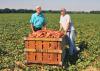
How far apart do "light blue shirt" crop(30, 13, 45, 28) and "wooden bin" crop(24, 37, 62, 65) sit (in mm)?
1226

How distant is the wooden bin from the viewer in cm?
1184

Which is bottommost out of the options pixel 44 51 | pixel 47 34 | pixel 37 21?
pixel 44 51

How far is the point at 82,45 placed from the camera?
16.6 meters

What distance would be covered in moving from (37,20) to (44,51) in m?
1.67

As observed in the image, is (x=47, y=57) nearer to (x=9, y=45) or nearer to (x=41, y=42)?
(x=41, y=42)

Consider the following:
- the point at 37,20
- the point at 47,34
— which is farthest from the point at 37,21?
the point at 47,34

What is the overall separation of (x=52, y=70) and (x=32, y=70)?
0.65 metres

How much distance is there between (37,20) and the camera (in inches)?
517

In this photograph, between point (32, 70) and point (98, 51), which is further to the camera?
point (98, 51)

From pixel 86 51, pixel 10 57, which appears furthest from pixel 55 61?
pixel 86 51

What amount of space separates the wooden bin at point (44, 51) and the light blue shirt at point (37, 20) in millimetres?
1226

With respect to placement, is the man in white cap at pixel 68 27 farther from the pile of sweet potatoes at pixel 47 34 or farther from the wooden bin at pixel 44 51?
the wooden bin at pixel 44 51

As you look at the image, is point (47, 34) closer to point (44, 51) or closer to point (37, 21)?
point (44, 51)

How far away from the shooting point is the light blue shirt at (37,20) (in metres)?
13.1
